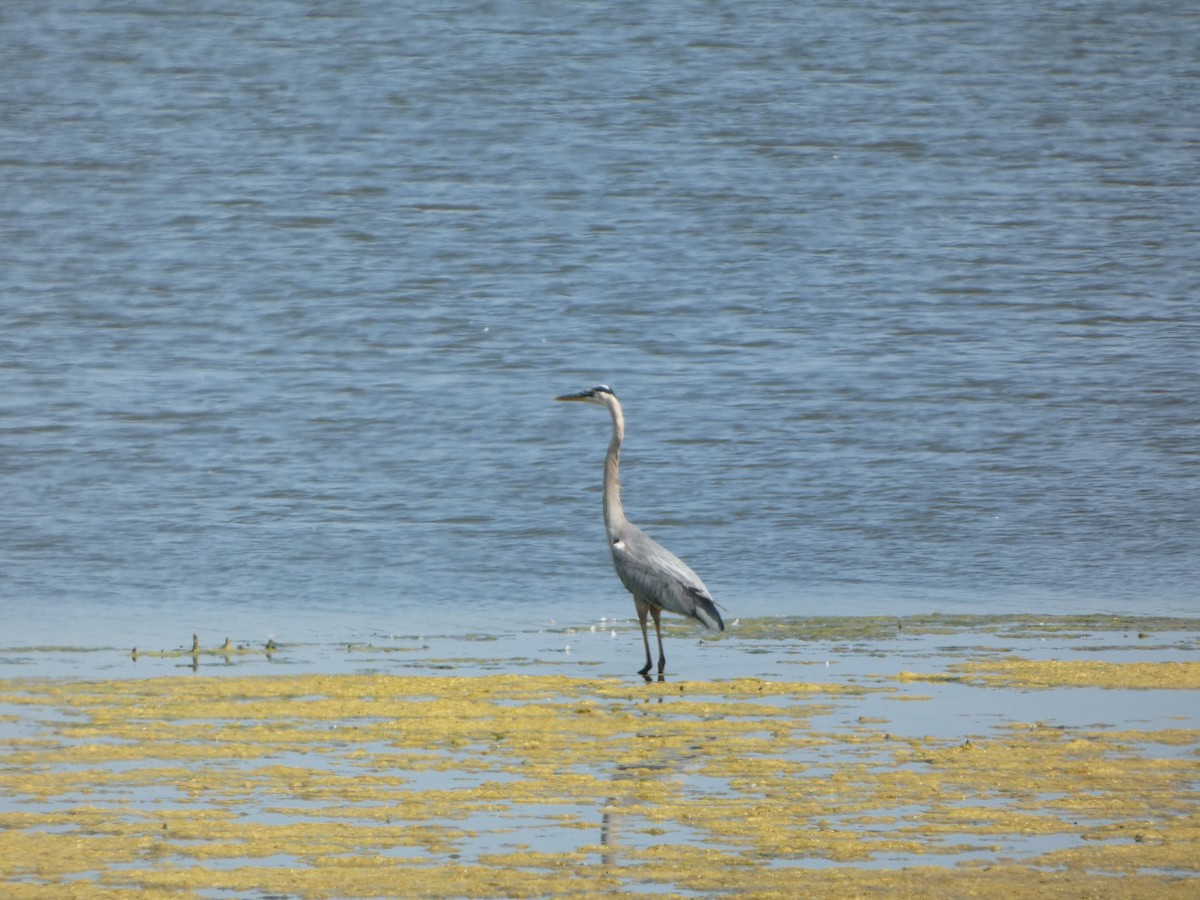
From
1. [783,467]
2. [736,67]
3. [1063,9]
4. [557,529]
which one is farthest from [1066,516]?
[1063,9]

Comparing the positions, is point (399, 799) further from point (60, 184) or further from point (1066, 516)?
point (60, 184)

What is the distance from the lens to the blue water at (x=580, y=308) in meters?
15.0

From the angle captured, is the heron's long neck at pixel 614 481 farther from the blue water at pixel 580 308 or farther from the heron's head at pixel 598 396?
the blue water at pixel 580 308

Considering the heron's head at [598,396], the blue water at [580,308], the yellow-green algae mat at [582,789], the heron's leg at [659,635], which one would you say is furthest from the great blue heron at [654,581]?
the blue water at [580,308]

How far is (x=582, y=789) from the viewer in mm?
8188

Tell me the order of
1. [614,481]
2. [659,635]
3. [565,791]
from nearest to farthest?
[565,791] < [659,635] < [614,481]

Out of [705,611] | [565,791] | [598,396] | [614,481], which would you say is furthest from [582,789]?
[598,396]

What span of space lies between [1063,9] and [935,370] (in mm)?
16228

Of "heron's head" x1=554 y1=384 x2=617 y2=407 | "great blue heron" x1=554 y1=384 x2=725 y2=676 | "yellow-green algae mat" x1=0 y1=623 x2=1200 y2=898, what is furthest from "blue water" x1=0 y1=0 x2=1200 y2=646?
"yellow-green algae mat" x1=0 y1=623 x2=1200 y2=898

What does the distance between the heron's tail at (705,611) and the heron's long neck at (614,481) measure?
101cm

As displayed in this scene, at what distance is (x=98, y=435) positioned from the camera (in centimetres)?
1920

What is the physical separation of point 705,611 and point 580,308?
13.7 m

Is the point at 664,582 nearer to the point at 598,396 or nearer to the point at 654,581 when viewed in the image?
the point at 654,581

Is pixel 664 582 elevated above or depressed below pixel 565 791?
below
